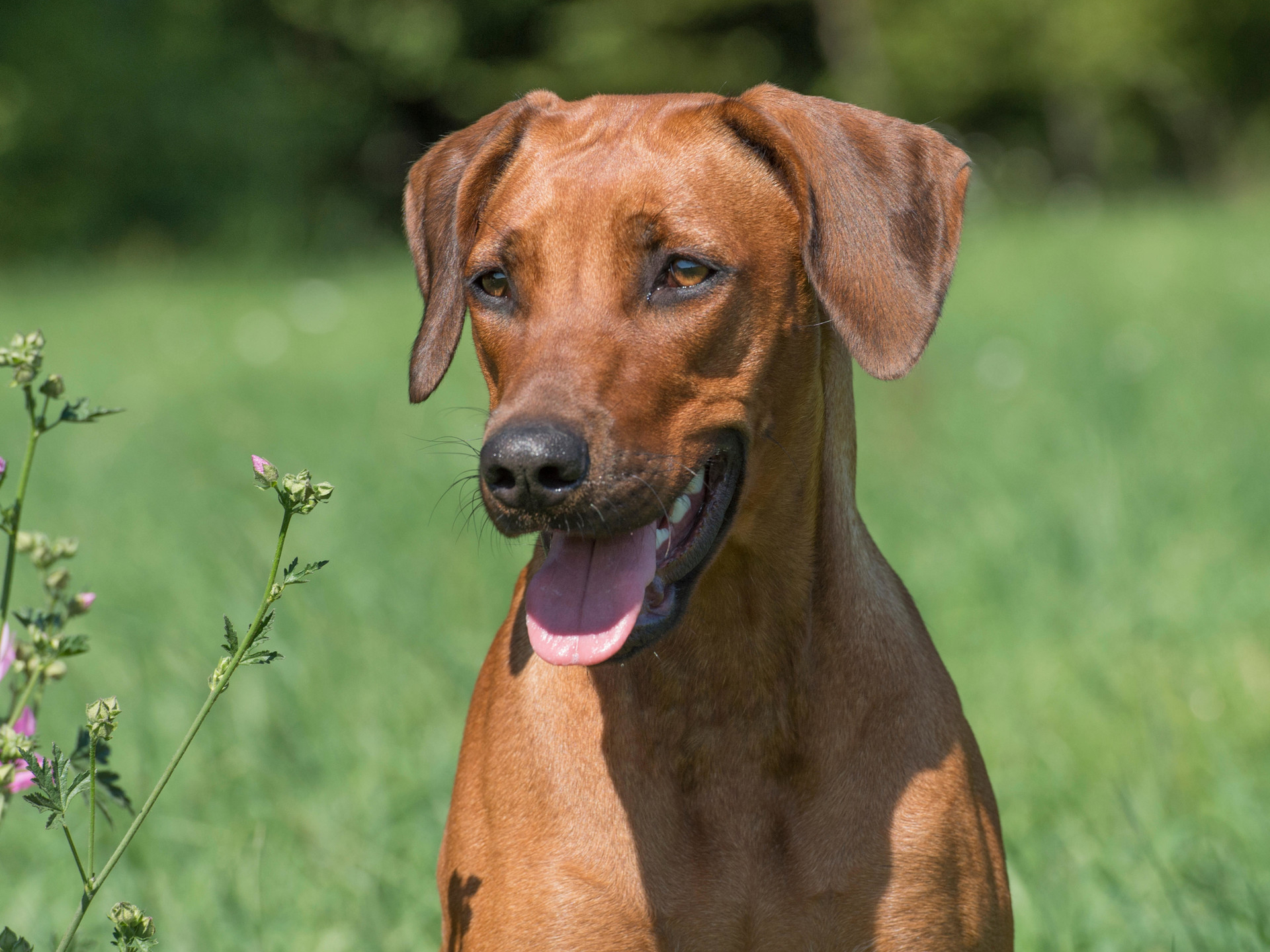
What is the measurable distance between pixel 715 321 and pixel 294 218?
19.9 m

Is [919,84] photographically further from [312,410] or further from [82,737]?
[82,737]

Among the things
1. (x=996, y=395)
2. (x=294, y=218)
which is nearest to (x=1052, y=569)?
(x=996, y=395)

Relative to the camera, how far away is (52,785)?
58.6 inches

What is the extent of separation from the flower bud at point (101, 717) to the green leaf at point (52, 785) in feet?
0.15

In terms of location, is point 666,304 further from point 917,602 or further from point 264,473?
point 917,602

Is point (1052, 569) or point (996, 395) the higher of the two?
point (996, 395)

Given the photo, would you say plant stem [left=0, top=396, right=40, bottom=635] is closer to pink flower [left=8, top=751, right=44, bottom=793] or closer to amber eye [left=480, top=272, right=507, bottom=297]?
pink flower [left=8, top=751, right=44, bottom=793]

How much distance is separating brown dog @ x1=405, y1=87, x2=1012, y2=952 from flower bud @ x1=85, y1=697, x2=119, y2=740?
0.70 meters

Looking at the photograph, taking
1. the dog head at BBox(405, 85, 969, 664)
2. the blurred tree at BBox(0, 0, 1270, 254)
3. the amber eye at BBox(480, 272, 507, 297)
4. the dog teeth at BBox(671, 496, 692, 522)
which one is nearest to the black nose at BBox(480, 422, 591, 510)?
the dog head at BBox(405, 85, 969, 664)

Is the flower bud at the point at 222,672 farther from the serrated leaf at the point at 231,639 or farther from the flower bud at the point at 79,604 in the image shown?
the flower bud at the point at 79,604

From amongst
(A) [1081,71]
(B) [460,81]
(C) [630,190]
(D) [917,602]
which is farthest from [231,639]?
(B) [460,81]

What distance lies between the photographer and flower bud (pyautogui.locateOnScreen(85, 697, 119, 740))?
1.47m

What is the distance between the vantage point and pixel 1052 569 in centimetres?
495

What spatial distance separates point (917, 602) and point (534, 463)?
126 inches
